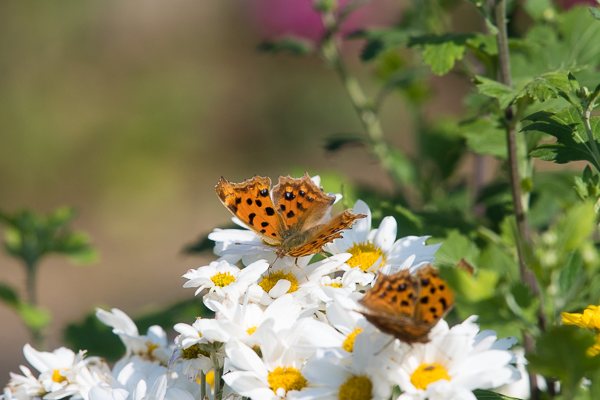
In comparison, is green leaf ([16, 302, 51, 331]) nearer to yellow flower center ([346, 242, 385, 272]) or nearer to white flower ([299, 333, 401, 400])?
yellow flower center ([346, 242, 385, 272])

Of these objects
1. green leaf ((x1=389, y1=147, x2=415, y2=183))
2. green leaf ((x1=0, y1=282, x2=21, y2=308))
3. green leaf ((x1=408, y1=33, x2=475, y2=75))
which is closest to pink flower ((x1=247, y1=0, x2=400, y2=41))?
green leaf ((x1=389, y1=147, x2=415, y2=183))

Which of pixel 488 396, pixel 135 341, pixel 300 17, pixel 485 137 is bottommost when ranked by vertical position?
pixel 488 396

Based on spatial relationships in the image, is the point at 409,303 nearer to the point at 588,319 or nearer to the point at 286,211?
the point at 588,319

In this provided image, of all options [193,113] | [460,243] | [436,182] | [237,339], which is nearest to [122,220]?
[193,113]

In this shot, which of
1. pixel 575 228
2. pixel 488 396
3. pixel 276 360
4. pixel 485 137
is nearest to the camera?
pixel 575 228

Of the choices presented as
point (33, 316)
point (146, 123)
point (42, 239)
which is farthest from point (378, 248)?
point (146, 123)

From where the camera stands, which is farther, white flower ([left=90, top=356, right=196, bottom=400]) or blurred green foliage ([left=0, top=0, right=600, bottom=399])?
white flower ([left=90, top=356, right=196, bottom=400])
